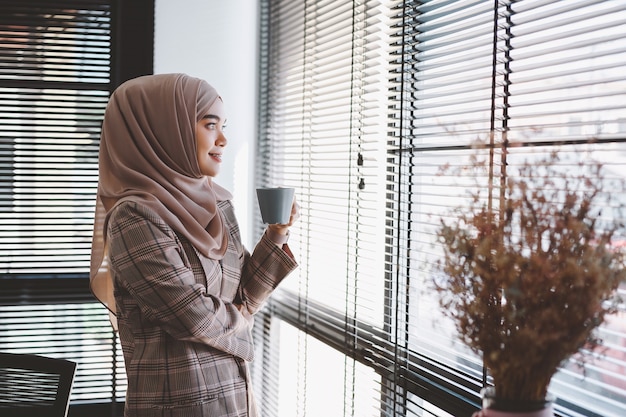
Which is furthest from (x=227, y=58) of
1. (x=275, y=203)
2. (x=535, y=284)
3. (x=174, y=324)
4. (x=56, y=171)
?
(x=535, y=284)

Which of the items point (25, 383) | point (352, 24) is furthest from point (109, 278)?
point (352, 24)

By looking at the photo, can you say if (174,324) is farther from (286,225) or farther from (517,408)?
(517,408)

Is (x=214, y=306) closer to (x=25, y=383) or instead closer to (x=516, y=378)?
(x=25, y=383)

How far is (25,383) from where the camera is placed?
195 cm

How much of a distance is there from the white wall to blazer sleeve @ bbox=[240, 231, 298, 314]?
3.26 ft

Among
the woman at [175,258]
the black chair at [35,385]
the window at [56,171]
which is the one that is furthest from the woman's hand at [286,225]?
the window at [56,171]

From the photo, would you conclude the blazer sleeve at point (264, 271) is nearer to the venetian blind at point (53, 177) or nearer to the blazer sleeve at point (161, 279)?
the blazer sleeve at point (161, 279)

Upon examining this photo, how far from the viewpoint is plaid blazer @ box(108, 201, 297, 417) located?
5.82ft

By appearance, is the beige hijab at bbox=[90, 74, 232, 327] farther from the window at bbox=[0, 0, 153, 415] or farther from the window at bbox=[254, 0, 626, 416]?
the window at bbox=[0, 0, 153, 415]

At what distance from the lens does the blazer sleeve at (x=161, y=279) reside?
177 centimetres

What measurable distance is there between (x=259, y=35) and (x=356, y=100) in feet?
3.30

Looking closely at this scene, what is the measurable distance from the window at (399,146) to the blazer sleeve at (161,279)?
561mm

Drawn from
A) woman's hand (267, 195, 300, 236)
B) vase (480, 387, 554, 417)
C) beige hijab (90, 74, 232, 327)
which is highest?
beige hijab (90, 74, 232, 327)

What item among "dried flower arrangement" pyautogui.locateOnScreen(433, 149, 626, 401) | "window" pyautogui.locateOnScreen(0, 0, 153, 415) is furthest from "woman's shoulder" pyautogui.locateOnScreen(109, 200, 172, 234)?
"window" pyautogui.locateOnScreen(0, 0, 153, 415)
